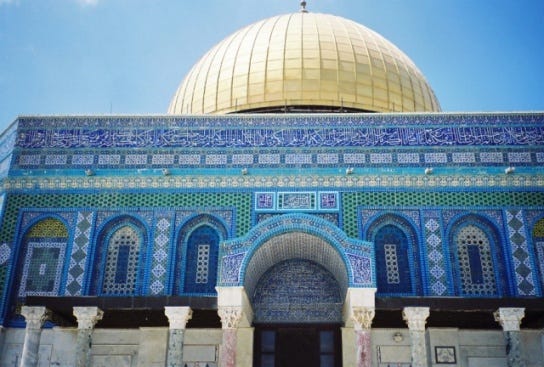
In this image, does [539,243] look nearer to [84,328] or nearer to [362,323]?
[362,323]

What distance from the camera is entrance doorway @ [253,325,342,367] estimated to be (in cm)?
1167

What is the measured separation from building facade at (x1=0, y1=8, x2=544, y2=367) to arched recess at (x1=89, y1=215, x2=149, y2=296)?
0.03 metres

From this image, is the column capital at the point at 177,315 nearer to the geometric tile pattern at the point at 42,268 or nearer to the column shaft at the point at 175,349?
the column shaft at the point at 175,349

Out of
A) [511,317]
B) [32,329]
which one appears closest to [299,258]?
[511,317]

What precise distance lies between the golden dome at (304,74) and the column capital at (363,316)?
624 cm

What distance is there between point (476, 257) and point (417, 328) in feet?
7.19

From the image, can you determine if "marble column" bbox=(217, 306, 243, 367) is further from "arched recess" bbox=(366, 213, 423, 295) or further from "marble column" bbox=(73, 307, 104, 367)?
"arched recess" bbox=(366, 213, 423, 295)

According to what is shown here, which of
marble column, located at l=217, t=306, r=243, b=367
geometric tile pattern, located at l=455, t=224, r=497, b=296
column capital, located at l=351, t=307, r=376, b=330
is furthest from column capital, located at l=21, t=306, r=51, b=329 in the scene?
geometric tile pattern, located at l=455, t=224, r=497, b=296

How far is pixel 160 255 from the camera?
11.3 meters

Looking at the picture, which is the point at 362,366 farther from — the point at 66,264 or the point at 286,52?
the point at 286,52

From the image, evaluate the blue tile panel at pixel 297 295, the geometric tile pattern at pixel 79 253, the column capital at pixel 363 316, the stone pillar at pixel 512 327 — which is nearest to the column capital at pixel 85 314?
the geometric tile pattern at pixel 79 253

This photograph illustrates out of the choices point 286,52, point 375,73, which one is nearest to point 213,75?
point 286,52

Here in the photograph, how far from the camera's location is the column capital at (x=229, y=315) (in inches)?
388

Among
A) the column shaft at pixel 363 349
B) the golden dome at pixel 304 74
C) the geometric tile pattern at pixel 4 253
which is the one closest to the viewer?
the column shaft at pixel 363 349
